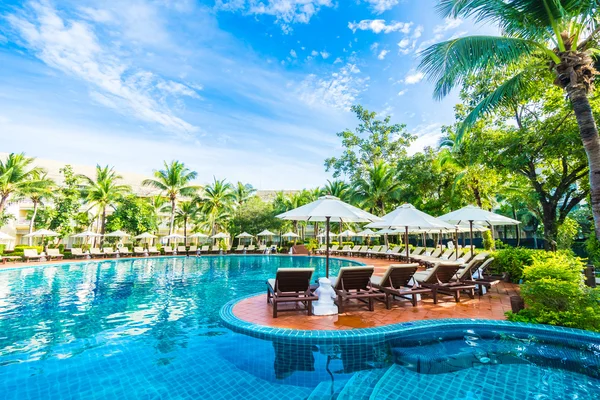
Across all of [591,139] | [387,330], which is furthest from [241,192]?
[591,139]

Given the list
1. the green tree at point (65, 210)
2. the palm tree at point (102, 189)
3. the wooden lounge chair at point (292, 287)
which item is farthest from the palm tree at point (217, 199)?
the wooden lounge chair at point (292, 287)

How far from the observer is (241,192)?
37.3 m

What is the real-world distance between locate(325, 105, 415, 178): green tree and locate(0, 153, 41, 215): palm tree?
26440 mm

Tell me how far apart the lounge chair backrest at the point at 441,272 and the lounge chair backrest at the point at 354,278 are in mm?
1744

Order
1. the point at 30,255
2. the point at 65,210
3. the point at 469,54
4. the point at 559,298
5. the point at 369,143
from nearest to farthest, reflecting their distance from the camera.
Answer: the point at 559,298, the point at 469,54, the point at 30,255, the point at 65,210, the point at 369,143

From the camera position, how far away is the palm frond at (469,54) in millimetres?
6598

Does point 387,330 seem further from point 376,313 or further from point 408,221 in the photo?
point 408,221

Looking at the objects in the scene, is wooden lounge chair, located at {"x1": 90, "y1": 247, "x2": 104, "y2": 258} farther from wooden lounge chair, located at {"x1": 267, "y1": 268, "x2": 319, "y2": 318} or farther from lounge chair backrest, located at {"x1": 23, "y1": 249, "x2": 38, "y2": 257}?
wooden lounge chair, located at {"x1": 267, "y1": 268, "x2": 319, "y2": 318}

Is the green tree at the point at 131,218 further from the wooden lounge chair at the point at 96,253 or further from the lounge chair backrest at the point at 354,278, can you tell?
the lounge chair backrest at the point at 354,278

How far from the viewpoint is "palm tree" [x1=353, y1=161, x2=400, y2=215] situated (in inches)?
966

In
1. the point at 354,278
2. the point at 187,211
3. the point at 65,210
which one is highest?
the point at 187,211

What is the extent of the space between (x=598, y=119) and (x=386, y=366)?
11.0 metres

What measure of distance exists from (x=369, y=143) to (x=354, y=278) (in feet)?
81.4

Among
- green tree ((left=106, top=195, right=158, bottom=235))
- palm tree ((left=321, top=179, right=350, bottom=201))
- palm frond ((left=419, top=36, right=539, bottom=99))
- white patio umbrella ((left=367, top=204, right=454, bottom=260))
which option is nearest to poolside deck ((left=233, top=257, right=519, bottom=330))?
white patio umbrella ((left=367, top=204, right=454, bottom=260))
